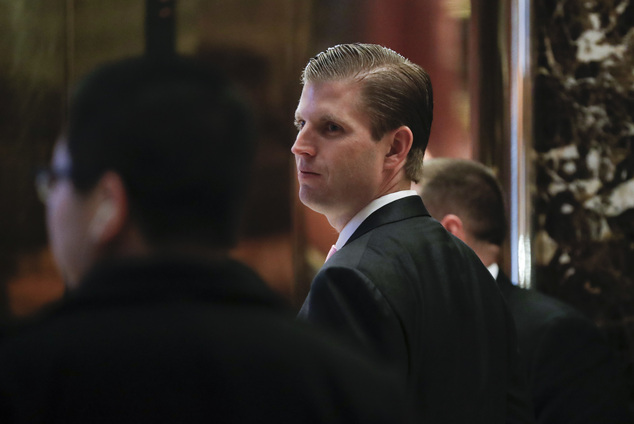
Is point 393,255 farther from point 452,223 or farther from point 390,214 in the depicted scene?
point 452,223

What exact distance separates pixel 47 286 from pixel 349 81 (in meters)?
1.37

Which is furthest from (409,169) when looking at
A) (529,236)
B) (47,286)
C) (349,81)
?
(529,236)

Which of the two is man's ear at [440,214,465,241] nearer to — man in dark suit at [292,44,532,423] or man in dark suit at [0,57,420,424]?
man in dark suit at [292,44,532,423]

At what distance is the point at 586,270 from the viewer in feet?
10.1

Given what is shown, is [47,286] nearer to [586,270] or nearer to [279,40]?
[279,40]

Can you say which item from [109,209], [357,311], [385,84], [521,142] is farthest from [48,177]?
[521,142]

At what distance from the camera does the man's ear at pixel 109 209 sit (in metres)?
0.56

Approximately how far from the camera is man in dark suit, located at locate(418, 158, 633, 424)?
1939 millimetres

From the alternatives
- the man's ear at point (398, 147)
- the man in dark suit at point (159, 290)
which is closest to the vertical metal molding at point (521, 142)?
the man's ear at point (398, 147)

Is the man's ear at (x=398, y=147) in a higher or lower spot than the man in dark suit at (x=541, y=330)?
higher

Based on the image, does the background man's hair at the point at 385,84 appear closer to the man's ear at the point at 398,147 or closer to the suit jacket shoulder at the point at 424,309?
the man's ear at the point at 398,147

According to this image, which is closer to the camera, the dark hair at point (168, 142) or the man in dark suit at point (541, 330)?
the dark hair at point (168, 142)

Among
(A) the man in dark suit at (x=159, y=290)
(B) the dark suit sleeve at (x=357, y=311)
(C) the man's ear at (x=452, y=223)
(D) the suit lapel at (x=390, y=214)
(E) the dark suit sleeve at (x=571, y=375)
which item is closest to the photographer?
(A) the man in dark suit at (x=159, y=290)

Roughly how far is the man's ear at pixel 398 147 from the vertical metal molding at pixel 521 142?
1912 mm
